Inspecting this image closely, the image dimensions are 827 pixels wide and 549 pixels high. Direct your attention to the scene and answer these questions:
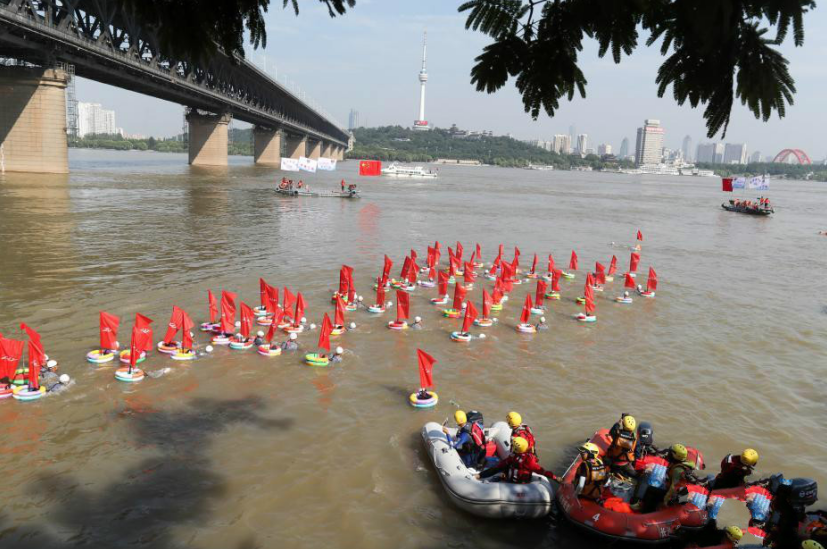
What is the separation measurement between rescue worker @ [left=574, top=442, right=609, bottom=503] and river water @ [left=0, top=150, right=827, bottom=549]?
0.74m

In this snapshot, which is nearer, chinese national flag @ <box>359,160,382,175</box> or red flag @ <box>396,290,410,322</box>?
red flag @ <box>396,290,410,322</box>

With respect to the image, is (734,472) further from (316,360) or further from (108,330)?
(108,330)

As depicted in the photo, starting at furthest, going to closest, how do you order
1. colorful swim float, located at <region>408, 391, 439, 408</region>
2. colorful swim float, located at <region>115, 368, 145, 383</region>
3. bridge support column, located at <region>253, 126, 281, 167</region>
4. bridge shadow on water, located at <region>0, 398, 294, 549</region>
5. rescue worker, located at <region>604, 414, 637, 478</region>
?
1. bridge support column, located at <region>253, 126, 281, 167</region>
2. colorful swim float, located at <region>115, 368, 145, 383</region>
3. colorful swim float, located at <region>408, 391, 439, 408</region>
4. rescue worker, located at <region>604, 414, 637, 478</region>
5. bridge shadow on water, located at <region>0, 398, 294, 549</region>

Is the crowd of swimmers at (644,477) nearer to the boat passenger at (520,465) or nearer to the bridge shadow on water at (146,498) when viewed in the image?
the boat passenger at (520,465)

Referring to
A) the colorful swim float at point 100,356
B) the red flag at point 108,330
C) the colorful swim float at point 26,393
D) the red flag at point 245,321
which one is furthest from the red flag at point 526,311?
the colorful swim float at point 26,393

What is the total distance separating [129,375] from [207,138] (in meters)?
99.2

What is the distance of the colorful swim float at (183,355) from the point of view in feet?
51.8

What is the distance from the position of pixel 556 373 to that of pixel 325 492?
27.6 feet

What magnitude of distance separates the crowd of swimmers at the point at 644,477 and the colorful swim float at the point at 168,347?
8483 millimetres

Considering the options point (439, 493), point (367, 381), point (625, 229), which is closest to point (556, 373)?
point (367, 381)

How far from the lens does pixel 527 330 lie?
20.0 meters

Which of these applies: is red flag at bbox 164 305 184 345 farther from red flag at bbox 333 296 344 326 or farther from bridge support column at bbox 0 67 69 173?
bridge support column at bbox 0 67 69 173

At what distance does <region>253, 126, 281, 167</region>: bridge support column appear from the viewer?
134 metres

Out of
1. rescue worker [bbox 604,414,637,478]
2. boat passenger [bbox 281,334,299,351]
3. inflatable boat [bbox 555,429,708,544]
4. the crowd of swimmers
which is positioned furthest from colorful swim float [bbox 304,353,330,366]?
inflatable boat [bbox 555,429,708,544]
